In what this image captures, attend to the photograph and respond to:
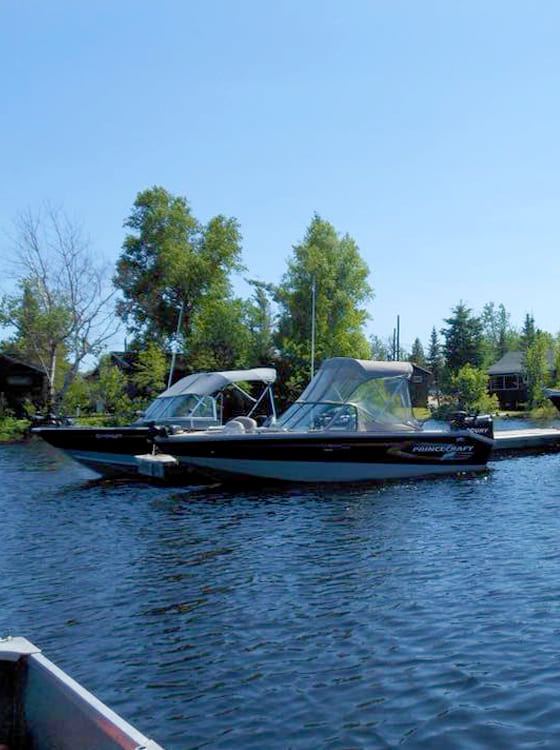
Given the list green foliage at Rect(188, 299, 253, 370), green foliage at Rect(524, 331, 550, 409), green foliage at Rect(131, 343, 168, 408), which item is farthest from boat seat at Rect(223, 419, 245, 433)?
green foliage at Rect(524, 331, 550, 409)

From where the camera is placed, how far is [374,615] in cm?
978

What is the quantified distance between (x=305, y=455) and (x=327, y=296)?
42.6m

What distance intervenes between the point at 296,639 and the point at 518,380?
69132mm

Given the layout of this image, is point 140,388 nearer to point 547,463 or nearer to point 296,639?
point 547,463

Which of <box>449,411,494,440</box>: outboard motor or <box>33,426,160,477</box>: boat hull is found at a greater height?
<box>449,411,494,440</box>: outboard motor

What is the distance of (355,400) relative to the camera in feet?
72.6

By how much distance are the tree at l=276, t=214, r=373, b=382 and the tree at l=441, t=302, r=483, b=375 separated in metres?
14.0

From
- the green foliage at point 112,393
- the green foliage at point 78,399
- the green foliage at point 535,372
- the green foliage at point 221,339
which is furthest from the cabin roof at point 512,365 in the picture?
the green foliage at point 78,399

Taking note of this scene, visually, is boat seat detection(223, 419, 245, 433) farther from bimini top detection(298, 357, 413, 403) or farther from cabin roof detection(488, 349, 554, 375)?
cabin roof detection(488, 349, 554, 375)

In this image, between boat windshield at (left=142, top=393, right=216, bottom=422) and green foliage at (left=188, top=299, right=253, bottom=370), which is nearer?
boat windshield at (left=142, top=393, right=216, bottom=422)

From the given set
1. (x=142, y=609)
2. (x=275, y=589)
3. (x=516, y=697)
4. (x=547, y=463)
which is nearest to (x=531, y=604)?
(x=516, y=697)

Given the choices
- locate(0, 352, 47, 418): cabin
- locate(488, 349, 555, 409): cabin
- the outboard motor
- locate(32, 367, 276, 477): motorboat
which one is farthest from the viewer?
locate(488, 349, 555, 409): cabin

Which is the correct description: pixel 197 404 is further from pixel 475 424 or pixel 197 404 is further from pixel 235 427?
pixel 475 424

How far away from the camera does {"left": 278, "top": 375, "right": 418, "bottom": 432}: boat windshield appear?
21.8m
